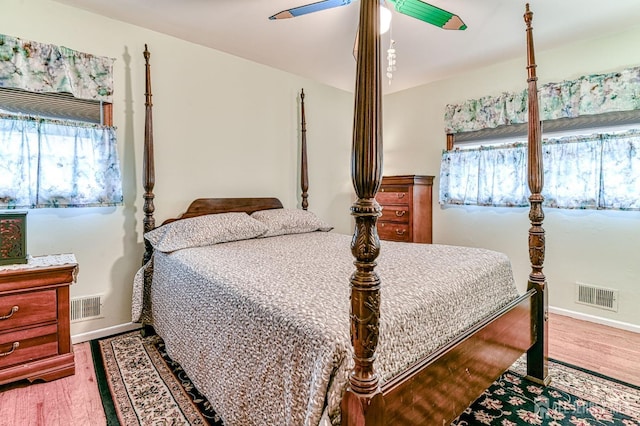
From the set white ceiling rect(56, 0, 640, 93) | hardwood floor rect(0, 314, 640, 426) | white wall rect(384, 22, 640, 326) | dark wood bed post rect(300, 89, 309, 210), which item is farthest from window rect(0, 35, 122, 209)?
white wall rect(384, 22, 640, 326)

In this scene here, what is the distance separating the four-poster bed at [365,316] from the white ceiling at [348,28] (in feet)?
2.68

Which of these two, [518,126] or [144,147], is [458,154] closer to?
[518,126]

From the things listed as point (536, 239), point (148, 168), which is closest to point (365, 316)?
point (536, 239)

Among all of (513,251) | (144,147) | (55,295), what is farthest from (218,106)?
(513,251)

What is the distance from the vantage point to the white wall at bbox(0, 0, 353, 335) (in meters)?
2.44

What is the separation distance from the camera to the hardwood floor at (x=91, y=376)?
5.57 ft

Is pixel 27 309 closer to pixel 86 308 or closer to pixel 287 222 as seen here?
pixel 86 308

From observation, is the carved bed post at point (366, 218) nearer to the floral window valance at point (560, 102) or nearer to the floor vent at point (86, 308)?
the floor vent at point (86, 308)

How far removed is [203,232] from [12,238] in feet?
3.53

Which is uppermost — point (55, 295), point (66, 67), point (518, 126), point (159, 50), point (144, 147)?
point (159, 50)

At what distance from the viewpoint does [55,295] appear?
2039 mm

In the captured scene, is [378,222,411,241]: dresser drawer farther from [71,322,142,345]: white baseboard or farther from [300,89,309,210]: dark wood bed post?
[71,322,142,345]: white baseboard

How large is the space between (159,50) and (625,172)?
398 centimetres

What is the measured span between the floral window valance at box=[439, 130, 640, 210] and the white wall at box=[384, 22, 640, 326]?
5.8 inches
